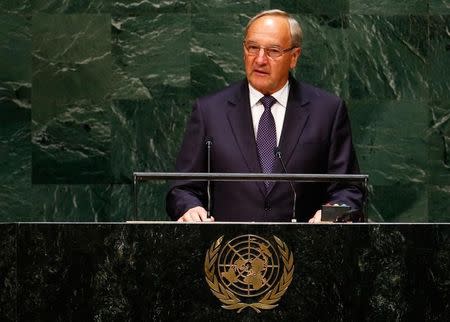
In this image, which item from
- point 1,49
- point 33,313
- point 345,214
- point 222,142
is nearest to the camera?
point 33,313

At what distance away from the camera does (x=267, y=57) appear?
5.18 metres

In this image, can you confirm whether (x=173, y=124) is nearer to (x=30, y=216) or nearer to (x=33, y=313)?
(x=30, y=216)

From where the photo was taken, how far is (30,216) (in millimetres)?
6934

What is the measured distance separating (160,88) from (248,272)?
3.25 meters

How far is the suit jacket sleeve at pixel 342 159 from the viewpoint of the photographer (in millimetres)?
4852

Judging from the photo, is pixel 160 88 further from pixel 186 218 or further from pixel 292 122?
pixel 186 218

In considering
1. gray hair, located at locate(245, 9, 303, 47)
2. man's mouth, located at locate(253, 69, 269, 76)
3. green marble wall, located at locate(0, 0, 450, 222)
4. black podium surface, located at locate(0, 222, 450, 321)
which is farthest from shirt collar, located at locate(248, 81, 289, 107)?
green marble wall, located at locate(0, 0, 450, 222)

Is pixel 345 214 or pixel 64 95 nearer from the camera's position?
pixel 345 214

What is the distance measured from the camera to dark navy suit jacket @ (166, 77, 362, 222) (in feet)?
16.5

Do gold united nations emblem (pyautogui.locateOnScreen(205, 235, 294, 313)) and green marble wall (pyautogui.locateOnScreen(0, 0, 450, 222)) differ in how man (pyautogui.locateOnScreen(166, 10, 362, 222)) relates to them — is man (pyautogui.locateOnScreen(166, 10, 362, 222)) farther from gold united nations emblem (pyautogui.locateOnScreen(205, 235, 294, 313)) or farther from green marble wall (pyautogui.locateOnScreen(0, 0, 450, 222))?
green marble wall (pyautogui.locateOnScreen(0, 0, 450, 222))

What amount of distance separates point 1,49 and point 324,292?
12.1 ft

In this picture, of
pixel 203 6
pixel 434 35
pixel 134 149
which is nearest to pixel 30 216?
pixel 134 149

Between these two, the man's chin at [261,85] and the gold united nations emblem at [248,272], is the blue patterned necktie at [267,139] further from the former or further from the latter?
the gold united nations emblem at [248,272]

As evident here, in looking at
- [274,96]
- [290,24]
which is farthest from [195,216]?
[290,24]
